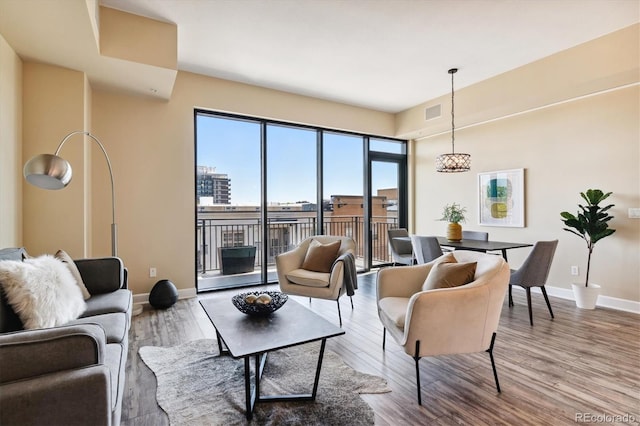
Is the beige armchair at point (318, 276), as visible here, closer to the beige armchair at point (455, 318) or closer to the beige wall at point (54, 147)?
the beige armchair at point (455, 318)

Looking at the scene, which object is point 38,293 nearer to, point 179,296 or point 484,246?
point 179,296

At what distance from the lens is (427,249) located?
3.92 m

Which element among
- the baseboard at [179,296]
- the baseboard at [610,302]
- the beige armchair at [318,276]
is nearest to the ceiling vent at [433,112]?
the beige armchair at [318,276]

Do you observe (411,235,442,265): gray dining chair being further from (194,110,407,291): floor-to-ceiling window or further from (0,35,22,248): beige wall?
(0,35,22,248): beige wall

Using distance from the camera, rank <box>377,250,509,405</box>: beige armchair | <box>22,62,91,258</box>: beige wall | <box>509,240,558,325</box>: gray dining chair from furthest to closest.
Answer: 1. <box>509,240,558,325</box>: gray dining chair
2. <box>22,62,91,258</box>: beige wall
3. <box>377,250,509,405</box>: beige armchair

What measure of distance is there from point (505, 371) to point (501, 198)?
10.8ft

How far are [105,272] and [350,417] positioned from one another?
2.36m

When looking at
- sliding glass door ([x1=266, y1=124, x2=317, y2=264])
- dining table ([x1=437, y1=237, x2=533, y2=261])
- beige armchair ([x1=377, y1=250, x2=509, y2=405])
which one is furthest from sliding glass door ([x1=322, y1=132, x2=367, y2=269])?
beige armchair ([x1=377, y1=250, x2=509, y2=405])

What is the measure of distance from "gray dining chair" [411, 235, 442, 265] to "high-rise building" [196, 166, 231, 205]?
279cm

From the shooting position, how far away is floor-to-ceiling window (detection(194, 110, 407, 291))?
4.71m

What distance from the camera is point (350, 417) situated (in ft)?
6.00

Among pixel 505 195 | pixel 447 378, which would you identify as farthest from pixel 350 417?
pixel 505 195

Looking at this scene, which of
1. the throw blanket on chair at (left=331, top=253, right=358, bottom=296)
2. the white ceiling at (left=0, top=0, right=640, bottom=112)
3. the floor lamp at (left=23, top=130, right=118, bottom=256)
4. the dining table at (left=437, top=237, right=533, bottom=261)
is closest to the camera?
the floor lamp at (left=23, top=130, right=118, bottom=256)

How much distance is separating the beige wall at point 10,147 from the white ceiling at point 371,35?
0.77ft
